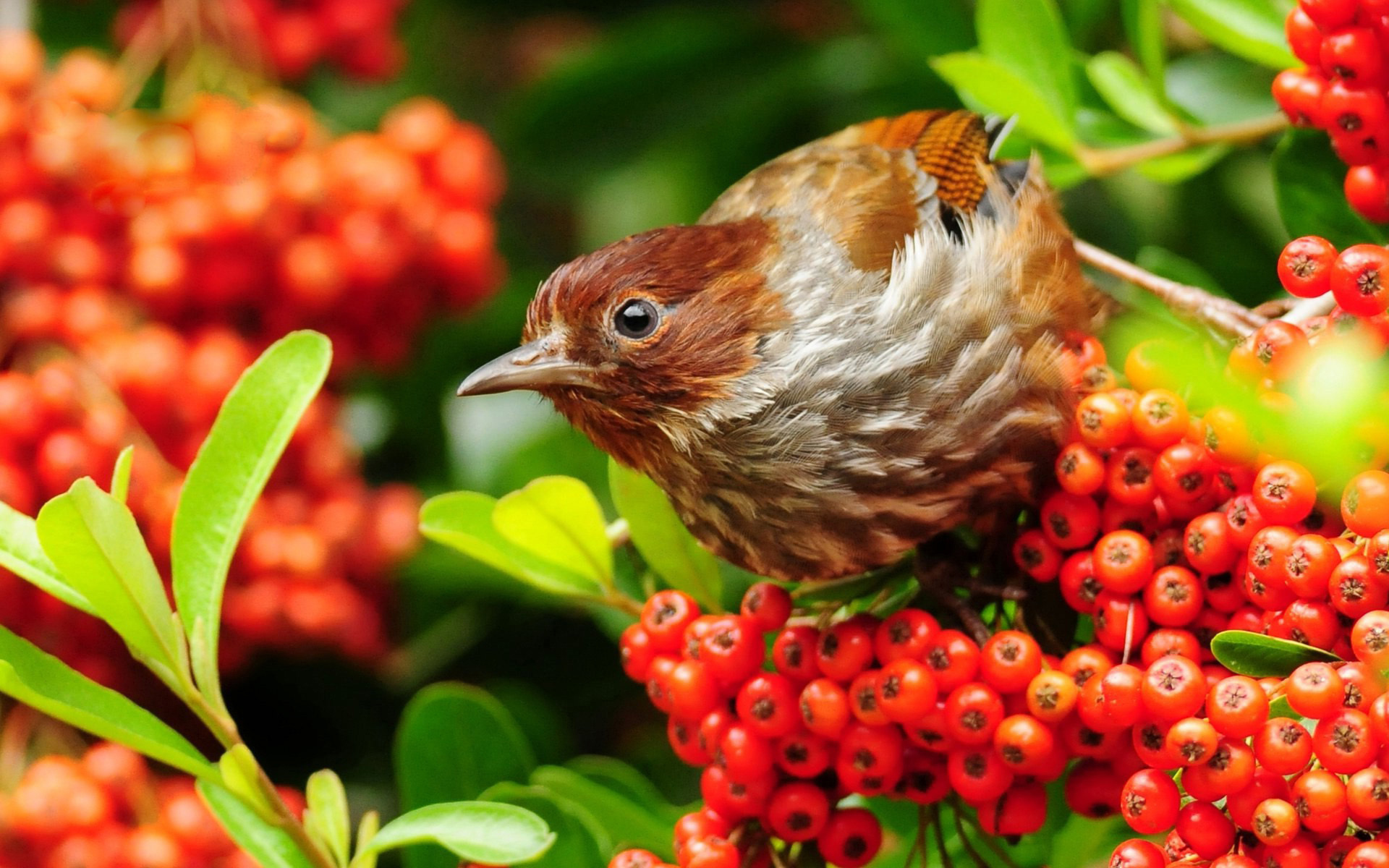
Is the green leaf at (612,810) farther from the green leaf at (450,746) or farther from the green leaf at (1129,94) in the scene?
the green leaf at (1129,94)

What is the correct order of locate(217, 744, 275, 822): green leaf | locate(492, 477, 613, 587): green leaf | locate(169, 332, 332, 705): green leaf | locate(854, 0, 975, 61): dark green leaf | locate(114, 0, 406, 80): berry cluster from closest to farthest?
locate(217, 744, 275, 822): green leaf < locate(169, 332, 332, 705): green leaf < locate(492, 477, 613, 587): green leaf < locate(854, 0, 975, 61): dark green leaf < locate(114, 0, 406, 80): berry cluster

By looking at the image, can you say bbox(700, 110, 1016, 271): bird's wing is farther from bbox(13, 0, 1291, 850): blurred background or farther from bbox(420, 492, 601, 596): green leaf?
bbox(420, 492, 601, 596): green leaf

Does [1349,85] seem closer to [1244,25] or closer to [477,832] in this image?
[1244,25]

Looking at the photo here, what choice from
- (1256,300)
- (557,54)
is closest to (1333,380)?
(1256,300)

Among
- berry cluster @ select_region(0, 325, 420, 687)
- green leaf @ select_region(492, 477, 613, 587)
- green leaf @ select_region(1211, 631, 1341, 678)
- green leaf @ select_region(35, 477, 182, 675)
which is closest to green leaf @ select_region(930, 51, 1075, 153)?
green leaf @ select_region(492, 477, 613, 587)

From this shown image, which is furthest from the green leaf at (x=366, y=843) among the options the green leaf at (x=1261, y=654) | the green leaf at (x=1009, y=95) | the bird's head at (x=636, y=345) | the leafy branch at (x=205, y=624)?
the green leaf at (x=1009, y=95)
